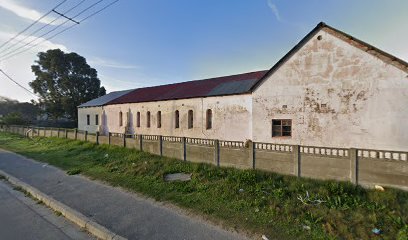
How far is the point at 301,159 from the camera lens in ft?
24.4

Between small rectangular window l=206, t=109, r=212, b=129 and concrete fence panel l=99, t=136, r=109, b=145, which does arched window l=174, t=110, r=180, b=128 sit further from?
concrete fence panel l=99, t=136, r=109, b=145

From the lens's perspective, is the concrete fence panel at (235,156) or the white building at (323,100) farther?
the white building at (323,100)

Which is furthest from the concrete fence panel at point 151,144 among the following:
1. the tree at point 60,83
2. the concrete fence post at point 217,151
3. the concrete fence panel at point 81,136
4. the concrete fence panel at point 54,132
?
the tree at point 60,83

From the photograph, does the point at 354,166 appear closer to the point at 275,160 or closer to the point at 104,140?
the point at 275,160

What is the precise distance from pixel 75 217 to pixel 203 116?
1232 centimetres

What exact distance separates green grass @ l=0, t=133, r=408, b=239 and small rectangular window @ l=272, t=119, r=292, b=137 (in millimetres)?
5122

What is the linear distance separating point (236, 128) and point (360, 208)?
9.80 m

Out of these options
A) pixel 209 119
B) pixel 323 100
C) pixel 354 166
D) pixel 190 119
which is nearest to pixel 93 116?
pixel 190 119

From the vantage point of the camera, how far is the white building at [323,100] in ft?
30.7

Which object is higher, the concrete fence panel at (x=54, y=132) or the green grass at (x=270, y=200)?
the concrete fence panel at (x=54, y=132)

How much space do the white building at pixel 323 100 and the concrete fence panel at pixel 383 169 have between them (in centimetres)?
365

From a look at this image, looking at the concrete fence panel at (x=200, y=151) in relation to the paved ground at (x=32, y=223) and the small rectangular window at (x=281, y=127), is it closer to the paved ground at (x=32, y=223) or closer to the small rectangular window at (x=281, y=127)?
the small rectangular window at (x=281, y=127)

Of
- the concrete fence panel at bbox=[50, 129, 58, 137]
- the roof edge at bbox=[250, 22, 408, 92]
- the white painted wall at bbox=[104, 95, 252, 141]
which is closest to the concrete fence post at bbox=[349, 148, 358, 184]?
the roof edge at bbox=[250, 22, 408, 92]

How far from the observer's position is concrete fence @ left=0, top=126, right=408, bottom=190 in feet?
20.4
